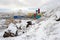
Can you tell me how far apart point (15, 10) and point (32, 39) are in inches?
481

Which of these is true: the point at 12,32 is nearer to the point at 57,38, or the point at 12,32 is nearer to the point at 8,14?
the point at 57,38

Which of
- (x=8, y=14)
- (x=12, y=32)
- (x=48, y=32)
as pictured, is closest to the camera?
(x=48, y=32)

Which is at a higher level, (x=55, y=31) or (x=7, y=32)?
(x=55, y=31)

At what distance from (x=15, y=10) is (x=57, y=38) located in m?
12.9

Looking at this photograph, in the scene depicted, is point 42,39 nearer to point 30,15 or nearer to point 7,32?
point 7,32

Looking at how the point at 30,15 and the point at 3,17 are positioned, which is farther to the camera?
the point at 3,17

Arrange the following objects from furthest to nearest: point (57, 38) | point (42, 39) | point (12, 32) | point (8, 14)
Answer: point (8, 14)
point (12, 32)
point (42, 39)
point (57, 38)

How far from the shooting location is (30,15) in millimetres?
14992

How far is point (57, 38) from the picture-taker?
3.17 m

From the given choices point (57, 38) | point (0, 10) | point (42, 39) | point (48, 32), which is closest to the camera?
point (57, 38)

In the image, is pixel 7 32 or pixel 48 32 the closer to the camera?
pixel 48 32

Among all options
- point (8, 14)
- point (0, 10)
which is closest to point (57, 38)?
point (0, 10)

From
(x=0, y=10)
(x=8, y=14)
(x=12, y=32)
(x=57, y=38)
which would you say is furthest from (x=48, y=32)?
(x=8, y=14)

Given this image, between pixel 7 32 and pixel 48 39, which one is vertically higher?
pixel 48 39
